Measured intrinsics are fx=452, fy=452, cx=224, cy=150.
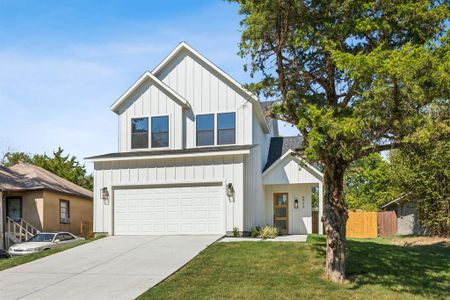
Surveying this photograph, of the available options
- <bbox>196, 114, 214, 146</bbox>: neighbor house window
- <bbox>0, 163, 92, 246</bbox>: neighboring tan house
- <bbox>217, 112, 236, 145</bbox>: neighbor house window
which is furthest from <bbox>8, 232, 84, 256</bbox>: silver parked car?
<bbox>217, 112, 236, 145</bbox>: neighbor house window

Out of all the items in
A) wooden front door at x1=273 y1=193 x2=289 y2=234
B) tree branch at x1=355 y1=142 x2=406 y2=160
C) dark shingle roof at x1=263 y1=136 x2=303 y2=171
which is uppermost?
dark shingle roof at x1=263 y1=136 x2=303 y2=171

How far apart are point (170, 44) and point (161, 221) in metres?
8.02

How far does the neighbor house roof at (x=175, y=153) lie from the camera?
59.3ft

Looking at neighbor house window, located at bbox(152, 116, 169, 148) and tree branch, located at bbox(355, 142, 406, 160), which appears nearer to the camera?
tree branch, located at bbox(355, 142, 406, 160)

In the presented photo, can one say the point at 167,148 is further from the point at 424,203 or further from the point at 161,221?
the point at 424,203

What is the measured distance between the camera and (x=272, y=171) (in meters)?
20.9

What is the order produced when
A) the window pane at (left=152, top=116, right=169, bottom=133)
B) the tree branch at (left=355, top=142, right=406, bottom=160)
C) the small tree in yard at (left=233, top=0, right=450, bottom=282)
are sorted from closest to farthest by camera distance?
the small tree in yard at (left=233, top=0, right=450, bottom=282), the tree branch at (left=355, top=142, right=406, bottom=160), the window pane at (left=152, top=116, right=169, bottom=133)

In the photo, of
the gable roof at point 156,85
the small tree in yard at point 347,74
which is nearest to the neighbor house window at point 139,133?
→ the gable roof at point 156,85

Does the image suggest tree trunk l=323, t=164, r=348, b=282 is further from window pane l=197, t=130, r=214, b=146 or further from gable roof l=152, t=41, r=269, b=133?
window pane l=197, t=130, r=214, b=146

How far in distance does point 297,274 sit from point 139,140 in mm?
10913

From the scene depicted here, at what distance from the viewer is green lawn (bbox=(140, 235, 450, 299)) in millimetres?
10383

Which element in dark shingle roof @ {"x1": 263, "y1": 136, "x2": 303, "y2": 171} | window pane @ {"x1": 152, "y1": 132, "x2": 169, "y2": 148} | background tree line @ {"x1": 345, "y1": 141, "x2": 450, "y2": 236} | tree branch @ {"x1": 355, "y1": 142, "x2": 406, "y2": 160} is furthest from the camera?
dark shingle roof @ {"x1": 263, "y1": 136, "x2": 303, "y2": 171}

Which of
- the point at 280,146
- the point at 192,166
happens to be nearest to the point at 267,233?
the point at 192,166

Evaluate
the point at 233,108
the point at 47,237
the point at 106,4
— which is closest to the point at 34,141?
the point at 47,237
